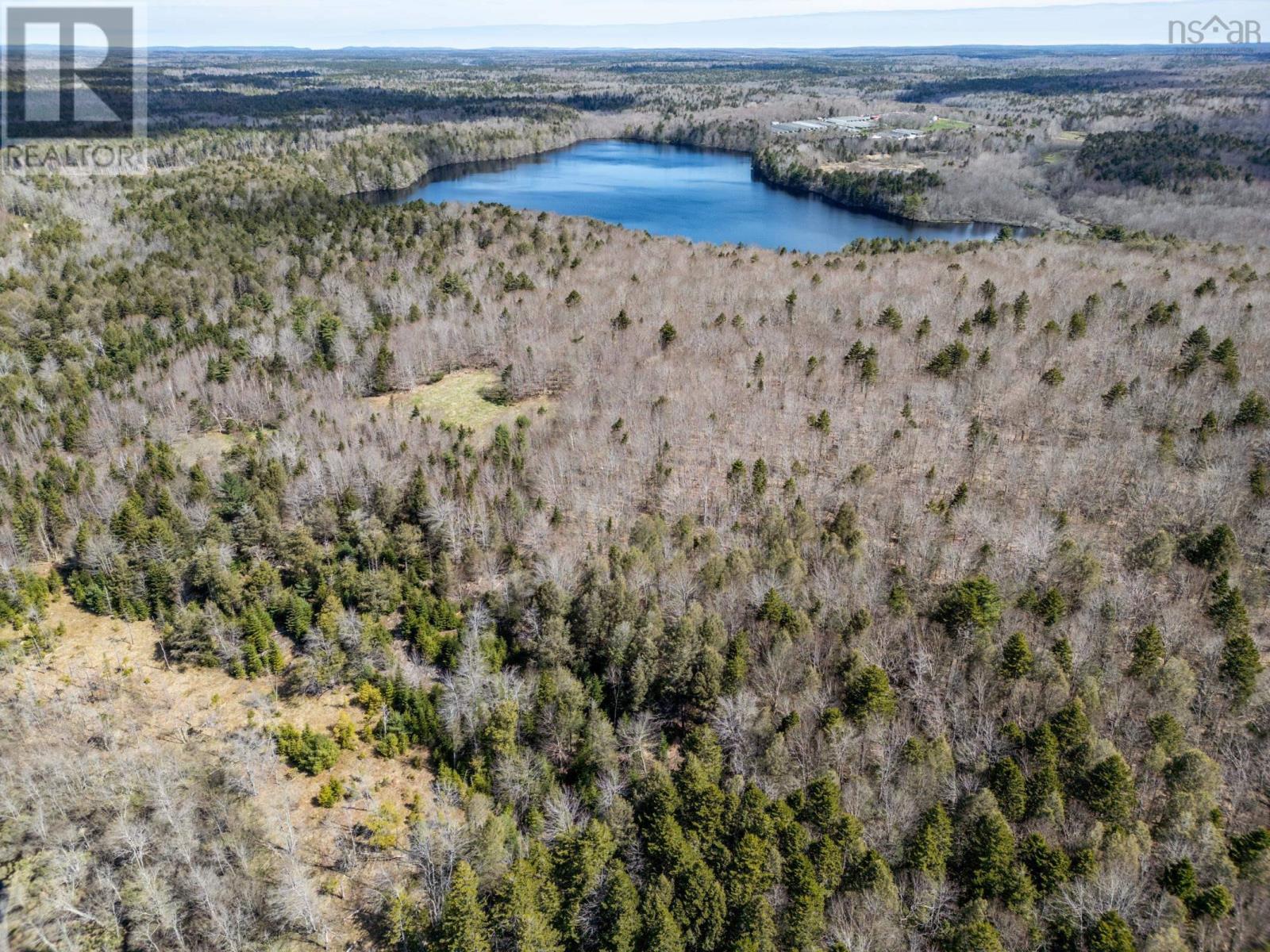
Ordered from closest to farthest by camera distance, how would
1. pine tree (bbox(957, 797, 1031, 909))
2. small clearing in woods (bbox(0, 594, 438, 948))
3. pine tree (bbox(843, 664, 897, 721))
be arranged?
pine tree (bbox(957, 797, 1031, 909)) → small clearing in woods (bbox(0, 594, 438, 948)) → pine tree (bbox(843, 664, 897, 721))

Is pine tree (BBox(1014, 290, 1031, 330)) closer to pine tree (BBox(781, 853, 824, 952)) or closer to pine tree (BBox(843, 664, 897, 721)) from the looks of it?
pine tree (BBox(843, 664, 897, 721))

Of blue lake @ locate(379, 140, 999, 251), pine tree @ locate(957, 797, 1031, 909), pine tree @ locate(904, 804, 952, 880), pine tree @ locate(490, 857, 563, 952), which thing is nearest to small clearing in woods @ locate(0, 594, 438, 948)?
pine tree @ locate(490, 857, 563, 952)

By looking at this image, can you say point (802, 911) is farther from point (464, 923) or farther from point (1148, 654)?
point (1148, 654)

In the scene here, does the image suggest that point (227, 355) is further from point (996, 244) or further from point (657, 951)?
point (996, 244)

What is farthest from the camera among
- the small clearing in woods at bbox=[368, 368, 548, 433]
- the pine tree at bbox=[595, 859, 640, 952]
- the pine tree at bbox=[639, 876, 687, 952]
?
the small clearing in woods at bbox=[368, 368, 548, 433]

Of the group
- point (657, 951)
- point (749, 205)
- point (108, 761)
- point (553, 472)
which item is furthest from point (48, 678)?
point (749, 205)

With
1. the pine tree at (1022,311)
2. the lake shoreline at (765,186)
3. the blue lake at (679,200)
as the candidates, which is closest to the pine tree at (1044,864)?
the pine tree at (1022,311)

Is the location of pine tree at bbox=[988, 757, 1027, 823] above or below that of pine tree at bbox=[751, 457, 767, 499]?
below
